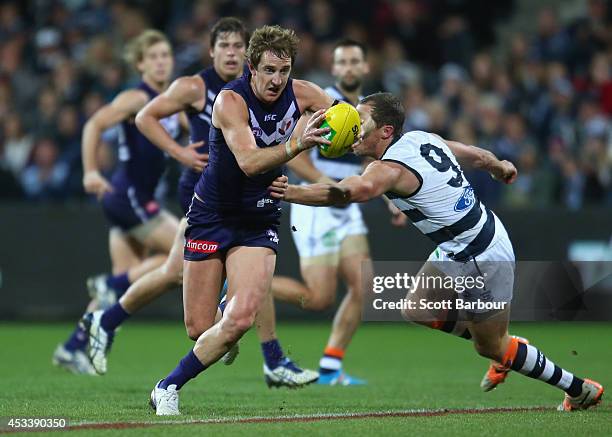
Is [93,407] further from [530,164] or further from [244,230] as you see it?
[530,164]

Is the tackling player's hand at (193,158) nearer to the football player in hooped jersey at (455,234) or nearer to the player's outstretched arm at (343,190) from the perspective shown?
the football player in hooped jersey at (455,234)

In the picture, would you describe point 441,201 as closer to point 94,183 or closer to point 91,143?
point 94,183

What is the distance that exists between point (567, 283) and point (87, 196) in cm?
674

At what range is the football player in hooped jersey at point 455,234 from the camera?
766cm

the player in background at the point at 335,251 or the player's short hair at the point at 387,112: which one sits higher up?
the player's short hair at the point at 387,112

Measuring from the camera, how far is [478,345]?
801cm

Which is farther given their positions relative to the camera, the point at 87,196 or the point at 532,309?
the point at 87,196

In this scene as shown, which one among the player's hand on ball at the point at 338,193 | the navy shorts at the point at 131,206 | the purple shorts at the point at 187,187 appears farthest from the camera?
Answer: the navy shorts at the point at 131,206

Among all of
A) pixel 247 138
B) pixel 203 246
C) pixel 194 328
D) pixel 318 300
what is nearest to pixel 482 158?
pixel 247 138

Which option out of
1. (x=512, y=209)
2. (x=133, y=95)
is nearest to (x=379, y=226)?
(x=512, y=209)

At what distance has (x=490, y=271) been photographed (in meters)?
7.99

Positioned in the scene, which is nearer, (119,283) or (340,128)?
(340,128)

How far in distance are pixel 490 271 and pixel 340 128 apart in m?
1.70

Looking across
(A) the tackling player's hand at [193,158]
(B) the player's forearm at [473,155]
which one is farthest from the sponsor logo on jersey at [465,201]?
(A) the tackling player's hand at [193,158]
